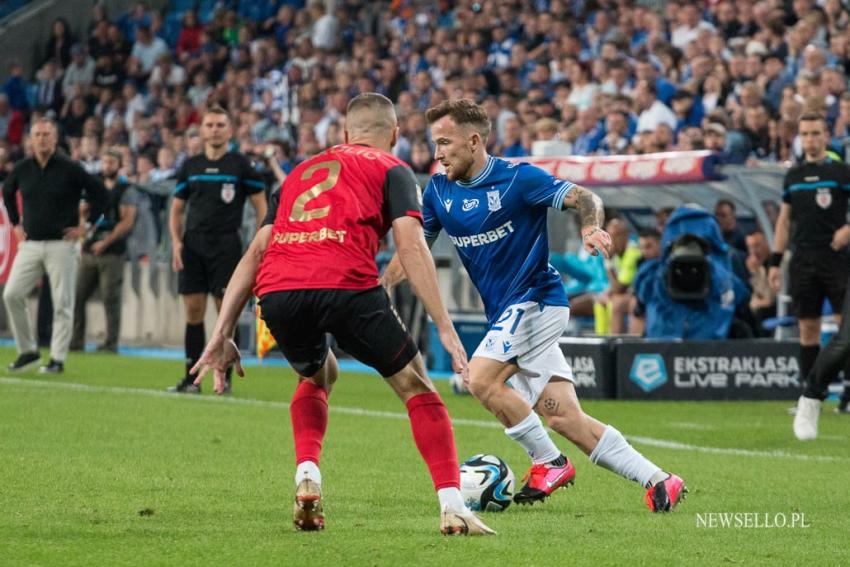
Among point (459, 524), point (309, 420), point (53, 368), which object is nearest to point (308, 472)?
point (309, 420)

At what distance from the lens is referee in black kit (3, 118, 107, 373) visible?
15344mm

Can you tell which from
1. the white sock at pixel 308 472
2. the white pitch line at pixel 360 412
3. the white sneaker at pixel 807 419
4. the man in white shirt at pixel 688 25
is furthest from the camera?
the man in white shirt at pixel 688 25

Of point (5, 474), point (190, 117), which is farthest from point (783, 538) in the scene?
point (190, 117)

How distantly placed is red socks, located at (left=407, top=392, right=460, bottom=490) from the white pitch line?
3.90 meters

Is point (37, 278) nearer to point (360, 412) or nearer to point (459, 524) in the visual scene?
point (360, 412)

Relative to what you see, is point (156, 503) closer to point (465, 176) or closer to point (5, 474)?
point (5, 474)

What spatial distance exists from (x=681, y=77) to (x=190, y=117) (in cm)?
1047

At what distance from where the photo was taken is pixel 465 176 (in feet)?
25.0

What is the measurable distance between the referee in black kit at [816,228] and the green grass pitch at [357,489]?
39.3 inches

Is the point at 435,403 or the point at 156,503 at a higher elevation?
the point at 435,403

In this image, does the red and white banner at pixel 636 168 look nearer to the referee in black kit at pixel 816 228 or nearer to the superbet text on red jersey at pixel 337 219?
the referee in black kit at pixel 816 228

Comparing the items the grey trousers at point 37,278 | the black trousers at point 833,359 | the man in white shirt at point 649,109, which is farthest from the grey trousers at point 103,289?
the black trousers at point 833,359

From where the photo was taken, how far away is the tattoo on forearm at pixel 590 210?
6910 millimetres

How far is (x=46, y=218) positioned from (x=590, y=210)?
9472 mm
